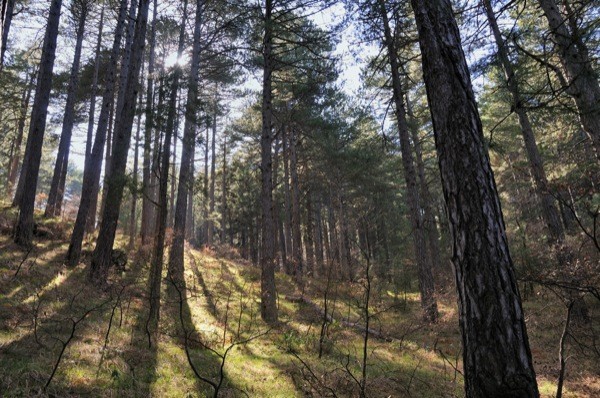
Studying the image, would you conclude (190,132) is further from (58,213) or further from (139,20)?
(58,213)

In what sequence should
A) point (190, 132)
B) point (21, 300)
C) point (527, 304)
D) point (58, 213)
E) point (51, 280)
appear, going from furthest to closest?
point (58, 213), point (190, 132), point (527, 304), point (51, 280), point (21, 300)

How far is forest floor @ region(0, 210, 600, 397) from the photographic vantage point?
173 inches

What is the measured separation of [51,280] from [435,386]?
28.1 feet

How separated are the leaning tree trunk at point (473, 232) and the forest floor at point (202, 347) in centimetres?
205

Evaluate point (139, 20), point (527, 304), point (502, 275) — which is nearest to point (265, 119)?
point (139, 20)

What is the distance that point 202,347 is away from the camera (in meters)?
6.54

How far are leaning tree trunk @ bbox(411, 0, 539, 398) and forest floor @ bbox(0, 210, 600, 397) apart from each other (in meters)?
2.05

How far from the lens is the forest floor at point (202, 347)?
173 inches

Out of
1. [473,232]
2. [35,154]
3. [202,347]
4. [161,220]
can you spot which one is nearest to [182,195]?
[35,154]

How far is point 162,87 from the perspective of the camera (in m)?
8.26

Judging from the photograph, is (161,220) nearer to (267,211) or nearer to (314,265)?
(267,211)

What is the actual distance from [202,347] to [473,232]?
568 centimetres

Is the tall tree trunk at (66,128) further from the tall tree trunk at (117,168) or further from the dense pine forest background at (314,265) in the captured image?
the tall tree trunk at (117,168)

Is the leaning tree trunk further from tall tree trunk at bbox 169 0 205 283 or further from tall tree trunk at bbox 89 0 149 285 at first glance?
tall tree trunk at bbox 169 0 205 283
